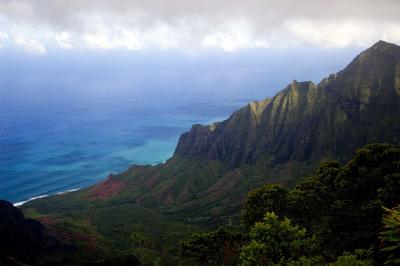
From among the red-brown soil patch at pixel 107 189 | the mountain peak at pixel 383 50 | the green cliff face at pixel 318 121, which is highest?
the mountain peak at pixel 383 50

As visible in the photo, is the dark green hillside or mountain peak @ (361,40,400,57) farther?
mountain peak @ (361,40,400,57)

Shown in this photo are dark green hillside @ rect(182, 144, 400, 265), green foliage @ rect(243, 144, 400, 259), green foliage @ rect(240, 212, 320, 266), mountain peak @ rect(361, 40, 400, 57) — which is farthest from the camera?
mountain peak @ rect(361, 40, 400, 57)

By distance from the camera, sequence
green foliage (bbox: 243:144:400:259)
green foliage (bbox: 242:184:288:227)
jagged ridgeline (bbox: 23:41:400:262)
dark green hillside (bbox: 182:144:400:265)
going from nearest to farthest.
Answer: dark green hillside (bbox: 182:144:400:265) → green foliage (bbox: 243:144:400:259) → green foliage (bbox: 242:184:288:227) → jagged ridgeline (bbox: 23:41:400:262)

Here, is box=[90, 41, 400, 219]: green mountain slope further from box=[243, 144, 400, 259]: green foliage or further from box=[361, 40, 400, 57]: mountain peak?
box=[243, 144, 400, 259]: green foliage

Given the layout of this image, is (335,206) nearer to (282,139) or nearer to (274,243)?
(274,243)

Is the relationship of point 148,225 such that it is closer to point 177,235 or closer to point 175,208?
point 177,235

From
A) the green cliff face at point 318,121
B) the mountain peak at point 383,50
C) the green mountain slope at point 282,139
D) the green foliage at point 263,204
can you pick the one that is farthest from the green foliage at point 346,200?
the mountain peak at point 383,50

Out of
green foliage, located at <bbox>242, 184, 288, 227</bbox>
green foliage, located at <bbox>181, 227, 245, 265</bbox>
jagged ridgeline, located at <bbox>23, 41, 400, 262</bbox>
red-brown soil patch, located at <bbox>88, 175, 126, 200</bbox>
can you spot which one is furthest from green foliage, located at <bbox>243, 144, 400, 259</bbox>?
red-brown soil patch, located at <bbox>88, 175, 126, 200</bbox>

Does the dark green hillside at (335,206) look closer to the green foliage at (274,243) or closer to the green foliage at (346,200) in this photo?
the green foliage at (346,200)
